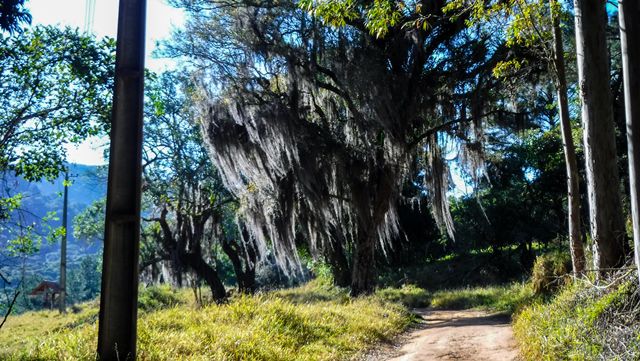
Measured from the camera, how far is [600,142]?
6.65m

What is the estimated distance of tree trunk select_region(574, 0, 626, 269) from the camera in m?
6.52

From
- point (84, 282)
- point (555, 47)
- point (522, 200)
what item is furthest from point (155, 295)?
point (84, 282)

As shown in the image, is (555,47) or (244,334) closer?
(244,334)

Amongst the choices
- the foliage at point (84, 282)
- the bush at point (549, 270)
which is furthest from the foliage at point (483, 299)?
the foliage at point (84, 282)

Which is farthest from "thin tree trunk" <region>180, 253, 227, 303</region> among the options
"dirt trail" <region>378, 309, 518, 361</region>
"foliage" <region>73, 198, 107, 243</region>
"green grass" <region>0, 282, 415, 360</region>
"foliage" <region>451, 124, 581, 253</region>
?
"dirt trail" <region>378, 309, 518, 361</region>

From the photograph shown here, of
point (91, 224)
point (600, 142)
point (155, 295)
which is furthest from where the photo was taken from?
point (91, 224)

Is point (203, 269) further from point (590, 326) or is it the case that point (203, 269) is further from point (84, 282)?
point (84, 282)

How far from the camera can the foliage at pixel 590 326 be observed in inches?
182

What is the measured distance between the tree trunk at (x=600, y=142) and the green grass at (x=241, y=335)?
139 inches

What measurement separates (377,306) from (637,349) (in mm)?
7464

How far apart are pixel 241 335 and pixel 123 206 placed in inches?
98.0

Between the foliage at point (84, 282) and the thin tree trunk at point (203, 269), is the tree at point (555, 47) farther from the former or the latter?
the foliage at point (84, 282)

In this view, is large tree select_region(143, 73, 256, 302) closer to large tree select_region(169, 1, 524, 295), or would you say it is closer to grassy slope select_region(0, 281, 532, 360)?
large tree select_region(169, 1, 524, 295)

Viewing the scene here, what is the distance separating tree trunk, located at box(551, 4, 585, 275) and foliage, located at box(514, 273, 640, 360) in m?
1.74
